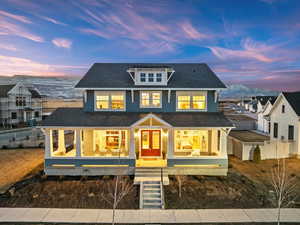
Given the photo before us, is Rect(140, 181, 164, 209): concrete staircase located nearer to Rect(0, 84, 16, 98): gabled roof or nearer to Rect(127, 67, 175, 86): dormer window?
Rect(127, 67, 175, 86): dormer window

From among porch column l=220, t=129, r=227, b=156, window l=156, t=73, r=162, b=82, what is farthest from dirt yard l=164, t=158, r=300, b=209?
window l=156, t=73, r=162, b=82

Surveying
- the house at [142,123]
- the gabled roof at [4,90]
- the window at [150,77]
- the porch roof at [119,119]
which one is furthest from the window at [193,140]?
the gabled roof at [4,90]

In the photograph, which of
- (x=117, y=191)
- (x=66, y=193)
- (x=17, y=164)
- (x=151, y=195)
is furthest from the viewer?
(x=17, y=164)

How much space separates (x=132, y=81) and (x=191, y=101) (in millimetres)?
5392

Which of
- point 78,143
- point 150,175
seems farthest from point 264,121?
point 78,143

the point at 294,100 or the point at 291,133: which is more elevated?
the point at 294,100

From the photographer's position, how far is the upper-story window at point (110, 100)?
49.5 feet

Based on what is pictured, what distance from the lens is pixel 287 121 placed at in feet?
64.6

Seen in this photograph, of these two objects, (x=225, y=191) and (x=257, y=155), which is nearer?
(x=225, y=191)

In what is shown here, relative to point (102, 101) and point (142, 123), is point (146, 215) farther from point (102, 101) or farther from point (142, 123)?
point (102, 101)

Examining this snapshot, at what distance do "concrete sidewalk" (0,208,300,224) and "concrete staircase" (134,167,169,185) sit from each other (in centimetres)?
250

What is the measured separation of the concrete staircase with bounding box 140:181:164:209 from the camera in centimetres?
971

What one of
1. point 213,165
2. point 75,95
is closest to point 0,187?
point 213,165

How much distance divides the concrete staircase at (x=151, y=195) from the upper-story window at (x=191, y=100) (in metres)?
6.75
